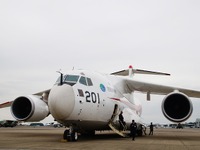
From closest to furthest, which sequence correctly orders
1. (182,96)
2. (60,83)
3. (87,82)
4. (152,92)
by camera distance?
1. (60,83)
2. (87,82)
3. (182,96)
4. (152,92)

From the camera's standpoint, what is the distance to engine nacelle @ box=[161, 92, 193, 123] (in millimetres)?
14672

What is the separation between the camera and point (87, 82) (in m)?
13.1

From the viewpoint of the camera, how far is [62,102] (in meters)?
11.2

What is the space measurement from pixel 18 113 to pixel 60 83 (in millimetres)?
4860

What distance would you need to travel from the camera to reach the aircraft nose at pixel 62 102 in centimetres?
1123

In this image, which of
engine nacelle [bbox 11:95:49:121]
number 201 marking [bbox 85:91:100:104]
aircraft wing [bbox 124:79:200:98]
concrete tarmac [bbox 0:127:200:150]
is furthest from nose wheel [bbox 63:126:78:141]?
aircraft wing [bbox 124:79:200:98]

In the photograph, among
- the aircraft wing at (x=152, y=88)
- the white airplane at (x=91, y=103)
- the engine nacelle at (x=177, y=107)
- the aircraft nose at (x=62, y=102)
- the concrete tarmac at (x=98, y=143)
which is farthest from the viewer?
the aircraft wing at (x=152, y=88)

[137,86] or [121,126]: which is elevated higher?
[137,86]

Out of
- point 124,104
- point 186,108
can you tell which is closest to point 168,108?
point 186,108

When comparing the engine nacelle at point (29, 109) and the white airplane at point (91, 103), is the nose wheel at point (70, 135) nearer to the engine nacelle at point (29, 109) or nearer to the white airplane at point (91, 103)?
the white airplane at point (91, 103)

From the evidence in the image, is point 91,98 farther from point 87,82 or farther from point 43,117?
point 43,117

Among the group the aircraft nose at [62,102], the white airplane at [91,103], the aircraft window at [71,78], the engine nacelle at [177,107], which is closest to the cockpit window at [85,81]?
the white airplane at [91,103]

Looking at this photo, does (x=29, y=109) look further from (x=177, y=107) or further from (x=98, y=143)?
(x=177, y=107)

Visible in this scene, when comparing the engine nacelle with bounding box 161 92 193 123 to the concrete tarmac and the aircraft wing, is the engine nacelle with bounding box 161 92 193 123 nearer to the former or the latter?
the concrete tarmac
